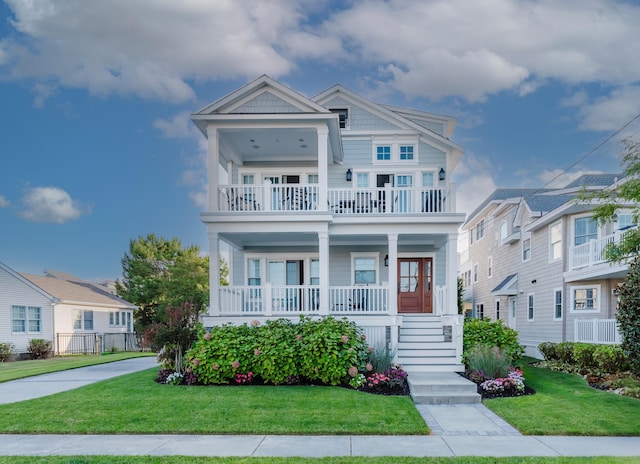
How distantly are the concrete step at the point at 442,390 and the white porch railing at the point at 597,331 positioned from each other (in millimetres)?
6984

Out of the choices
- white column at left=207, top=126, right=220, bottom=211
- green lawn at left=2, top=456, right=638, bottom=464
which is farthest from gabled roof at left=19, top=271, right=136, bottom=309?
green lawn at left=2, top=456, right=638, bottom=464

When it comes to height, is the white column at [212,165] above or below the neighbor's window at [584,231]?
above

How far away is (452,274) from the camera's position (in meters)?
12.7

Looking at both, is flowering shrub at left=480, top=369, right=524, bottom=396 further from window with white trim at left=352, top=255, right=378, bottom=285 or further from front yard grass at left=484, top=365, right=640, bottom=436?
window with white trim at left=352, top=255, right=378, bottom=285

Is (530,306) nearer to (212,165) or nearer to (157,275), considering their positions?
(212,165)

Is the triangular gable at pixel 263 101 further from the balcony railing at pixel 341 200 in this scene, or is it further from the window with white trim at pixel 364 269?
the window with white trim at pixel 364 269

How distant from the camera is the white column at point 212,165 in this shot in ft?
39.1

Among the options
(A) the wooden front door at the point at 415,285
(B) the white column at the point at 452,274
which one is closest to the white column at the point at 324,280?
(B) the white column at the point at 452,274

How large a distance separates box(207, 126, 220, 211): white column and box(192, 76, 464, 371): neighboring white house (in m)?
0.03

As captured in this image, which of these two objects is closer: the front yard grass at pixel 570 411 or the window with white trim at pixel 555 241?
the front yard grass at pixel 570 411

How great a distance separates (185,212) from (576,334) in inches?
787

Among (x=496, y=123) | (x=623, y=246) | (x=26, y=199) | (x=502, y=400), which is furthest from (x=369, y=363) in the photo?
(x=26, y=199)

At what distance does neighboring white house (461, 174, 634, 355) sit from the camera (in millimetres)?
14898

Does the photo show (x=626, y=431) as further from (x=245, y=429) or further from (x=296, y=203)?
(x=296, y=203)
